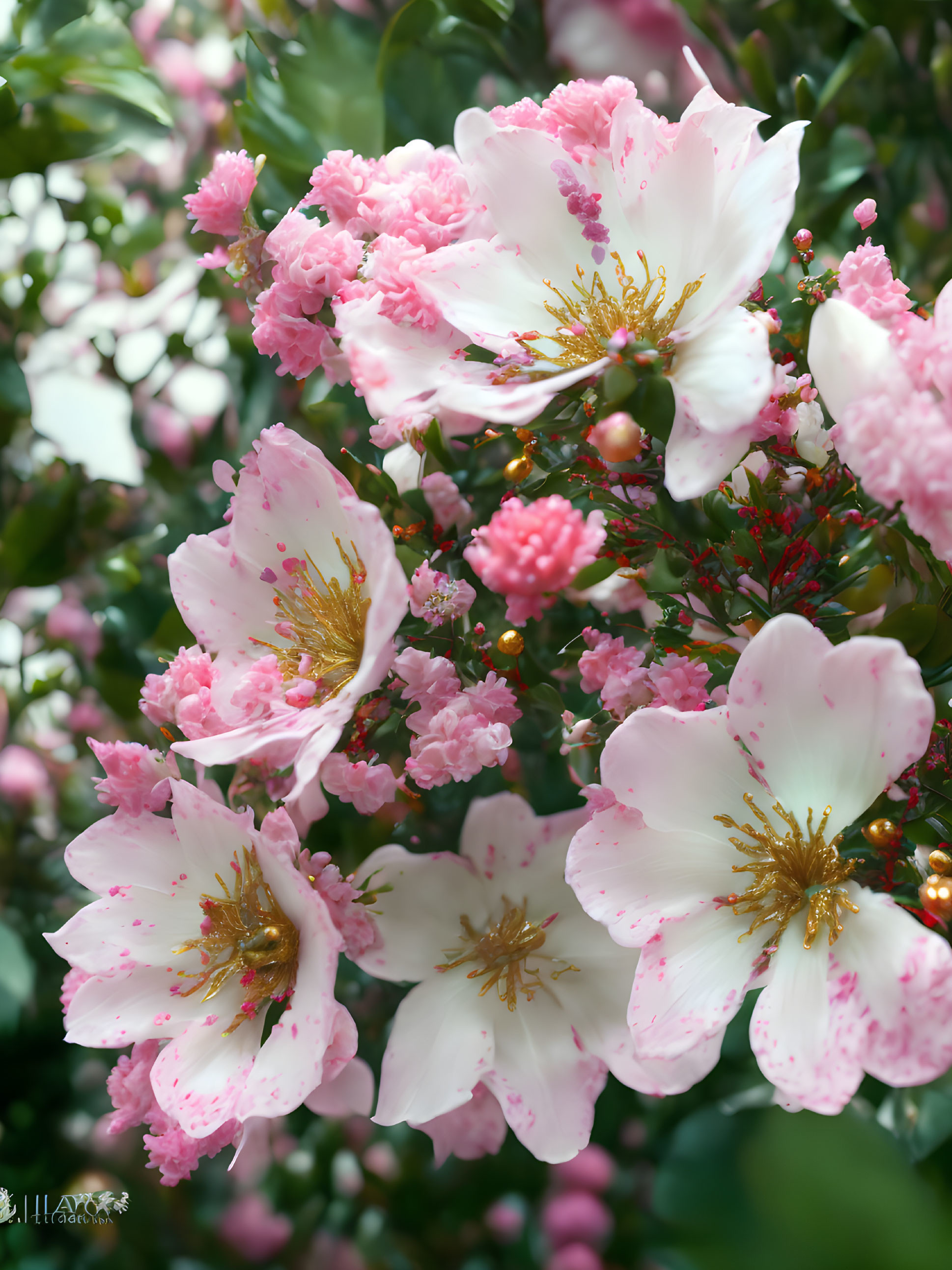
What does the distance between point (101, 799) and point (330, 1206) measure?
18.9 inches

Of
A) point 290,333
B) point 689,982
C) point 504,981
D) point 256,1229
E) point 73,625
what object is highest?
point 290,333

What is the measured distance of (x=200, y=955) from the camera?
0.43 meters

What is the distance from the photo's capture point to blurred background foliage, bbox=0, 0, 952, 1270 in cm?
58

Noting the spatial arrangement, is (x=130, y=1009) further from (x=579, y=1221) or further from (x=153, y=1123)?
(x=579, y=1221)

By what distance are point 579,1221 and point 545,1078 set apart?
39 centimetres

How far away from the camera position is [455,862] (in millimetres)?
462

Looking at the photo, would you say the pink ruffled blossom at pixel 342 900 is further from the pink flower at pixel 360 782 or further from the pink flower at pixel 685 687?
the pink flower at pixel 685 687

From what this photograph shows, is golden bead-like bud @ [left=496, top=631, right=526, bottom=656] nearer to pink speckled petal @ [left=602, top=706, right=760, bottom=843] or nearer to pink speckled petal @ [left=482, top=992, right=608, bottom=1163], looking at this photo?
pink speckled petal @ [left=602, top=706, right=760, bottom=843]

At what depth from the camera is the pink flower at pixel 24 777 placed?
790 millimetres

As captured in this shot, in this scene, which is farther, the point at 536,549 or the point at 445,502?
the point at 445,502

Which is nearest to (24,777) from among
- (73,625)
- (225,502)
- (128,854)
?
(73,625)

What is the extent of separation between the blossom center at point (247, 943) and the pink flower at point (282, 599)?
0.04 m

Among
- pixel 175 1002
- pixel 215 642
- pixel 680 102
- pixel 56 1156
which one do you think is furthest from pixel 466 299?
pixel 56 1156

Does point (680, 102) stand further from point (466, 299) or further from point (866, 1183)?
point (866, 1183)
